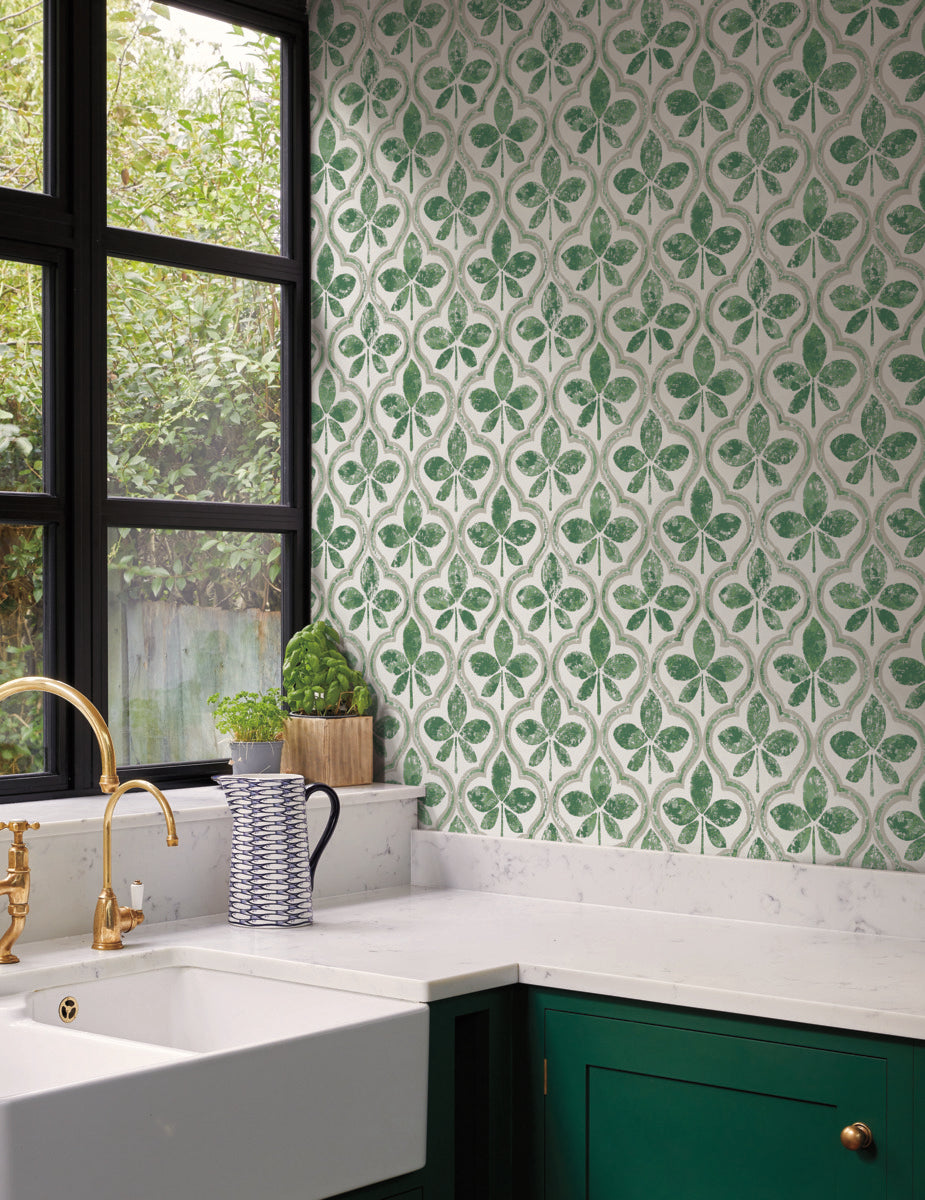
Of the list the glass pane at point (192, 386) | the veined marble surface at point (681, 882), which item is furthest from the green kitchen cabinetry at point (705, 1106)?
the glass pane at point (192, 386)

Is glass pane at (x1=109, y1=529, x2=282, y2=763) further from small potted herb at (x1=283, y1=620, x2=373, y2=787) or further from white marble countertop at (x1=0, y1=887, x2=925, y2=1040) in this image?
white marble countertop at (x1=0, y1=887, x2=925, y2=1040)

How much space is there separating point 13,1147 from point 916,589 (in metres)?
1.58

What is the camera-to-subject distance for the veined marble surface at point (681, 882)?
2.41 meters

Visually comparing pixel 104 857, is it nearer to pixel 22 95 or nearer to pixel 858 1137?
pixel 858 1137

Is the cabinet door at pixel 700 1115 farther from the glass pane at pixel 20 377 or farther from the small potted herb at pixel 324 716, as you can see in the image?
the glass pane at pixel 20 377

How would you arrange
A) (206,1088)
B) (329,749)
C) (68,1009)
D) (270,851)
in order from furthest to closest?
(329,749) → (270,851) → (68,1009) → (206,1088)

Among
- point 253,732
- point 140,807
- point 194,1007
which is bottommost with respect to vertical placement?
point 194,1007

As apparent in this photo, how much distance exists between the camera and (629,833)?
8.91 feet

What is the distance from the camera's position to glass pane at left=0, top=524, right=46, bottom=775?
271cm

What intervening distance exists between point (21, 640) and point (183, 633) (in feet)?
1.14

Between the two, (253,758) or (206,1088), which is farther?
(253,758)

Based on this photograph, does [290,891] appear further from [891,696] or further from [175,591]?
[891,696]

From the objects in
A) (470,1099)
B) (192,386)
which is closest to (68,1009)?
(470,1099)

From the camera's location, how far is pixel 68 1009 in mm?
2184
